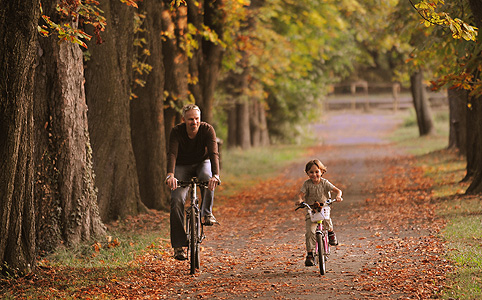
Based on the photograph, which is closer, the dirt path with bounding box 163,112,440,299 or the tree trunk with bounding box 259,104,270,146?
the dirt path with bounding box 163,112,440,299

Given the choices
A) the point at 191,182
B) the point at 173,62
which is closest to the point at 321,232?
the point at 191,182

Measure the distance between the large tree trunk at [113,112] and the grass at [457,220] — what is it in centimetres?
578

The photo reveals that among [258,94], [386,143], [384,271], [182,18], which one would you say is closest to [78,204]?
[384,271]

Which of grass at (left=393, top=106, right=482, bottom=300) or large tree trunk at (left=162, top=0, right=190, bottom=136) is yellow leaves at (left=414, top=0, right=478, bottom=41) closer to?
grass at (left=393, top=106, right=482, bottom=300)

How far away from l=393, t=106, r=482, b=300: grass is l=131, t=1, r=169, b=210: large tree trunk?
5.88 metres

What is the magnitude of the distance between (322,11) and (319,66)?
39.0 ft

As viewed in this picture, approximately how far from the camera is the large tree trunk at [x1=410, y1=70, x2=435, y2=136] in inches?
1517

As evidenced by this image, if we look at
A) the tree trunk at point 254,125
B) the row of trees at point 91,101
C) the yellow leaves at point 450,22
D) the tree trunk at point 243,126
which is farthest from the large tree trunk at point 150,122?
the tree trunk at point 254,125

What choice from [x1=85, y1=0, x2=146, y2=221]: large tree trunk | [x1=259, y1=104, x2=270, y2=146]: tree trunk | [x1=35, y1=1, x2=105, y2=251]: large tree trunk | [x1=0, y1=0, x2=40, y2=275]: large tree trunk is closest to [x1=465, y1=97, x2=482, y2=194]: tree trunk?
[x1=85, y1=0, x2=146, y2=221]: large tree trunk

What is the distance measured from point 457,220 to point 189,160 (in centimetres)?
549

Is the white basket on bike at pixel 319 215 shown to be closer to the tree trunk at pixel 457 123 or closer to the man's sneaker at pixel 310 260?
the man's sneaker at pixel 310 260

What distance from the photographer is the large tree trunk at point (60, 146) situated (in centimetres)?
1091

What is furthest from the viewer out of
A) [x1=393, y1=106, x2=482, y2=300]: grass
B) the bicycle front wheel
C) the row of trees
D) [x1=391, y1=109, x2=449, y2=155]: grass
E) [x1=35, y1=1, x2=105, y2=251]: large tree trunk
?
[x1=391, y1=109, x2=449, y2=155]: grass

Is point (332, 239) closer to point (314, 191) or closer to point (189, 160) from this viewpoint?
point (314, 191)
